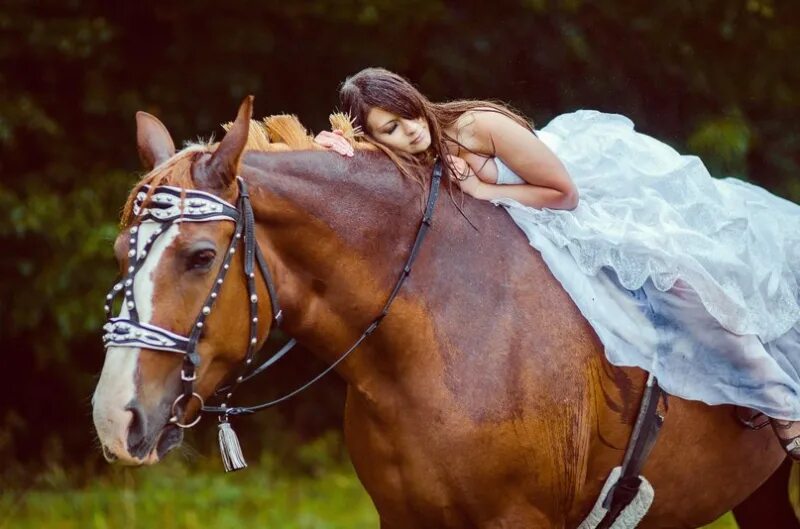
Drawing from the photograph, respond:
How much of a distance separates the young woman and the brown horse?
0.09m

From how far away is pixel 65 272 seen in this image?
6992 mm

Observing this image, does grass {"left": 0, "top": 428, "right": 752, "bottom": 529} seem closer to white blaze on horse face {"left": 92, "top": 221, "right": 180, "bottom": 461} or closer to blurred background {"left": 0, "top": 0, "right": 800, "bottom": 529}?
blurred background {"left": 0, "top": 0, "right": 800, "bottom": 529}

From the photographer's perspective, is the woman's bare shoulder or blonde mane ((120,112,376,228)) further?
the woman's bare shoulder

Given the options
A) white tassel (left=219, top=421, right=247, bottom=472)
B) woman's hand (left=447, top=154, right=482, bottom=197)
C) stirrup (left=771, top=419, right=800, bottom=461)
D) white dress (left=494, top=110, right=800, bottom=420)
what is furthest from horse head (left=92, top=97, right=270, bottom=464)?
stirrup (left=771, top=419, right=800, bottom=461)

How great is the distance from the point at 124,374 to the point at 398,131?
117cm

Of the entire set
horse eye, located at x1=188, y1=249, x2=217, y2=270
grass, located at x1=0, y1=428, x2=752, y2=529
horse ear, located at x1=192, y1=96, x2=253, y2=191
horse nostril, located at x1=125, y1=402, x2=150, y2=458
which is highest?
horse ear, located at x1=192, y1=96, x2=253, y2=191

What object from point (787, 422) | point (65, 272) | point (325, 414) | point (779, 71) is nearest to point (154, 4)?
point (65, 272)

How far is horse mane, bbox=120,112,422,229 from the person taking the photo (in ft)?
10.2

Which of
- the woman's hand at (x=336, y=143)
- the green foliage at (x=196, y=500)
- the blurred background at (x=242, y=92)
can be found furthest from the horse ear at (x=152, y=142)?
the blurred background at (x=242, y=92)

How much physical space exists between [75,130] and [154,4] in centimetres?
95

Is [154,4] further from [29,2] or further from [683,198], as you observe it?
[683,198]

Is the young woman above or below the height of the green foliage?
above

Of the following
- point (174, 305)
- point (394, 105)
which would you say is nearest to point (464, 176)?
point (394, 105)

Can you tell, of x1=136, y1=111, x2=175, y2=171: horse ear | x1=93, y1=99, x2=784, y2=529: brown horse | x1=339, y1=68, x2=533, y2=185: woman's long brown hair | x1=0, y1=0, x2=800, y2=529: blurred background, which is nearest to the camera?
x1=93, y1=99, x2=784, y2=529: brown horse
